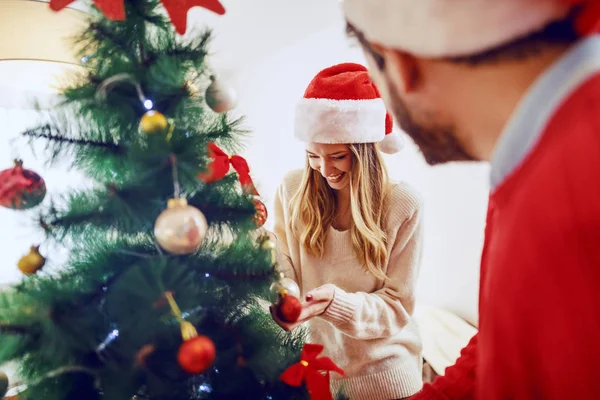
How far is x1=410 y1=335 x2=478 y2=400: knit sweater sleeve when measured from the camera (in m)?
0.63

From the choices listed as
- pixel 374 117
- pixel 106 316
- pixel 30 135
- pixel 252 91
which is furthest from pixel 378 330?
pixel 252 91

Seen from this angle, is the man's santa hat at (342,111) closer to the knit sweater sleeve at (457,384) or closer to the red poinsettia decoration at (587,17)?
the knit sweater sleeve at (457,384)

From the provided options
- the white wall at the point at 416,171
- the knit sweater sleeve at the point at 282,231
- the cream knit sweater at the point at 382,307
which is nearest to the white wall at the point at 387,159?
the white wall at the point at 416,171

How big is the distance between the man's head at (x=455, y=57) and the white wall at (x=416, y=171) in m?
0.82

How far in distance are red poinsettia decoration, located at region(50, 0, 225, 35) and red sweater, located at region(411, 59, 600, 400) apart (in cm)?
40

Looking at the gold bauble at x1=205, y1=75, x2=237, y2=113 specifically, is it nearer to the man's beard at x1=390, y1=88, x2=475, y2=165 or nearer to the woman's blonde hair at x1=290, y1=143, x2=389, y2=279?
the man's beard at x1=390, y1=88, x2=475, y2=165

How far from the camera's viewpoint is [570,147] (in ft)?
0.95

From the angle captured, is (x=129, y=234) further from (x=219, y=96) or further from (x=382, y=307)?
(x=382, y=307)

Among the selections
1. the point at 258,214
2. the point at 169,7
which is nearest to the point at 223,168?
the point at 258,214

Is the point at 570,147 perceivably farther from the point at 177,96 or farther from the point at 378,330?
the point at 378,330

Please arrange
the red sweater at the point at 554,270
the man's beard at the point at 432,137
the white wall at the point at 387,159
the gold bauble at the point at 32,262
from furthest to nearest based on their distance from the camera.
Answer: the white wall at the point at 387,159, the gold bauble at the point at 32,262, the man's beard at the point at 432,137, the red sweater at the point at 554,270

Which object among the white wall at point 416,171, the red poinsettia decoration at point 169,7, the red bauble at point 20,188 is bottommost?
the white wall at point 416,171

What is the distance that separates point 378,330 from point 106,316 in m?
0.62

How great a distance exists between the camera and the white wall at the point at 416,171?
5.49ft
